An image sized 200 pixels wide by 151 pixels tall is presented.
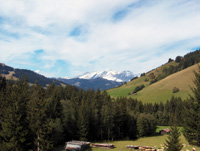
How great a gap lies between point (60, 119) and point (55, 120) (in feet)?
19.7

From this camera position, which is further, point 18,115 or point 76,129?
point 76,129

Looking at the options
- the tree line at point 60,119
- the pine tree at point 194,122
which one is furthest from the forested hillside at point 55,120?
the pine tree at point 194,122

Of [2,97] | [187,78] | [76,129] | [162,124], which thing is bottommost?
[162,124]

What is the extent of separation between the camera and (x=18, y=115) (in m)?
38.3

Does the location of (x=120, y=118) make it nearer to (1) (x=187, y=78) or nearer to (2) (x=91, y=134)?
(2) (x=91, y=134)

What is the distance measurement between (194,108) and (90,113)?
5593 cm

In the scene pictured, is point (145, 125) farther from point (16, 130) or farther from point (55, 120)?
point (16, 130)

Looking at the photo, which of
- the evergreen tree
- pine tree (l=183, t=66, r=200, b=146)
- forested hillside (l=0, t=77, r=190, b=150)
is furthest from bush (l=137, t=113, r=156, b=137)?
the evergreen tree


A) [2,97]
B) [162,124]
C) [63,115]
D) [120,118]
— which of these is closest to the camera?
[2,97]

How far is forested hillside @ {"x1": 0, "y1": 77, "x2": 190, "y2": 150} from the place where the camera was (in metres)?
38.4

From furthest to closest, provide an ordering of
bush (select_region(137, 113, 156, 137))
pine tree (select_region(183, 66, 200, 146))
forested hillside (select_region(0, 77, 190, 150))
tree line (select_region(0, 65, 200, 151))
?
bush (select_region(137, 113, 156, 137)) → forested hillside (select_region(0, 77, 190, 150)) → tree line (select_region(0, 65, 200, 151)) → pine tree (select_region(183, 66, 200, 146))

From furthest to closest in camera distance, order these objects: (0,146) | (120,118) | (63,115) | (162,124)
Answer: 1. (162,124)
2. (120,118)
3. (63,115)
4. (0,146)

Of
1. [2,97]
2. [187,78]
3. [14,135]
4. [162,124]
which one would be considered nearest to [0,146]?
[14,135]

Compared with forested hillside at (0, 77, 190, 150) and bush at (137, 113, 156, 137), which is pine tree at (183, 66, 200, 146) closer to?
forested hillside at (0, 77, 190, 150)
